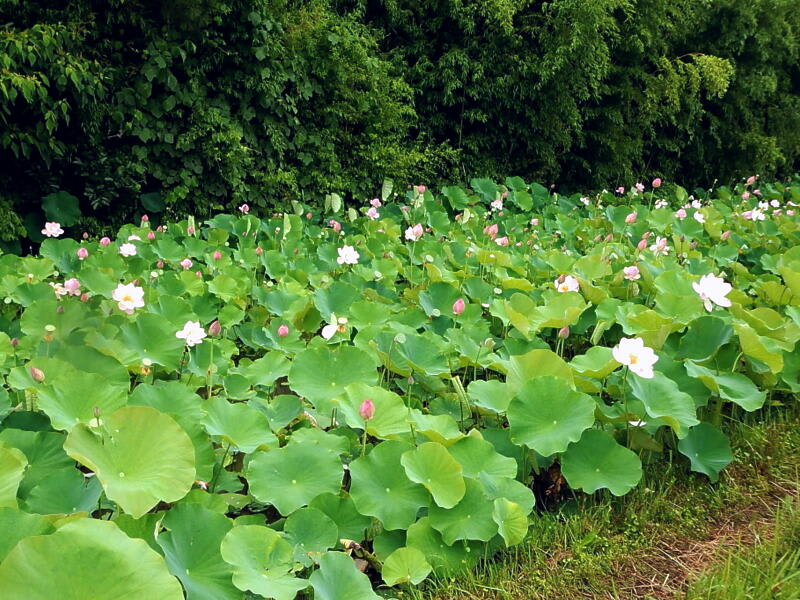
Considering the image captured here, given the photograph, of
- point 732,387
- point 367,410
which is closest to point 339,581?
point 367,410

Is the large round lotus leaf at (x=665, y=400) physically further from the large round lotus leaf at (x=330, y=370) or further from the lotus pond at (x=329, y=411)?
the large round lotus leaf at (x=330, y=370)

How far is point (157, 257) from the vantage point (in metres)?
3.09

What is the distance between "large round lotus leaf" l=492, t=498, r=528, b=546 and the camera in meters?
1.41

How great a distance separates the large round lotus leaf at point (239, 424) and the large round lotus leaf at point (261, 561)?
258mm

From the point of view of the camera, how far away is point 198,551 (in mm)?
1193

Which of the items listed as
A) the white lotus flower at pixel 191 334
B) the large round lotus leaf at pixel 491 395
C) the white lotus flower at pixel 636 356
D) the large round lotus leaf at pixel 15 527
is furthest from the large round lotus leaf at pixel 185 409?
the white lotus flower at pixel 636 356

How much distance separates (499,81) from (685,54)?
279 centimetres

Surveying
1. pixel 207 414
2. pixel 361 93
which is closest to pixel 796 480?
pixel 207 414

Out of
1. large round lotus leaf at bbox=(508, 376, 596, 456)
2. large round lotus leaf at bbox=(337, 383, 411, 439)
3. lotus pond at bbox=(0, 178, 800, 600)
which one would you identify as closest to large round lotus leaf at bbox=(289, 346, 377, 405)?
lotus pond at bbox=(0, 178, 800, 600)

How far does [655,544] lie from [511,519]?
0.43m

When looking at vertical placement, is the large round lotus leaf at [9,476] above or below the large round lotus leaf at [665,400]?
above

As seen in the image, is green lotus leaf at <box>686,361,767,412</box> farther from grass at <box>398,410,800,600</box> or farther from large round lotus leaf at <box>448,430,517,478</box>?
large round lotus leaf at <box>448,430,517,478</box>

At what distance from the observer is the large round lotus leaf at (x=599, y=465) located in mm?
1601

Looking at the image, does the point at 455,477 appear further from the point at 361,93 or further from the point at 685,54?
the point at 685,54
